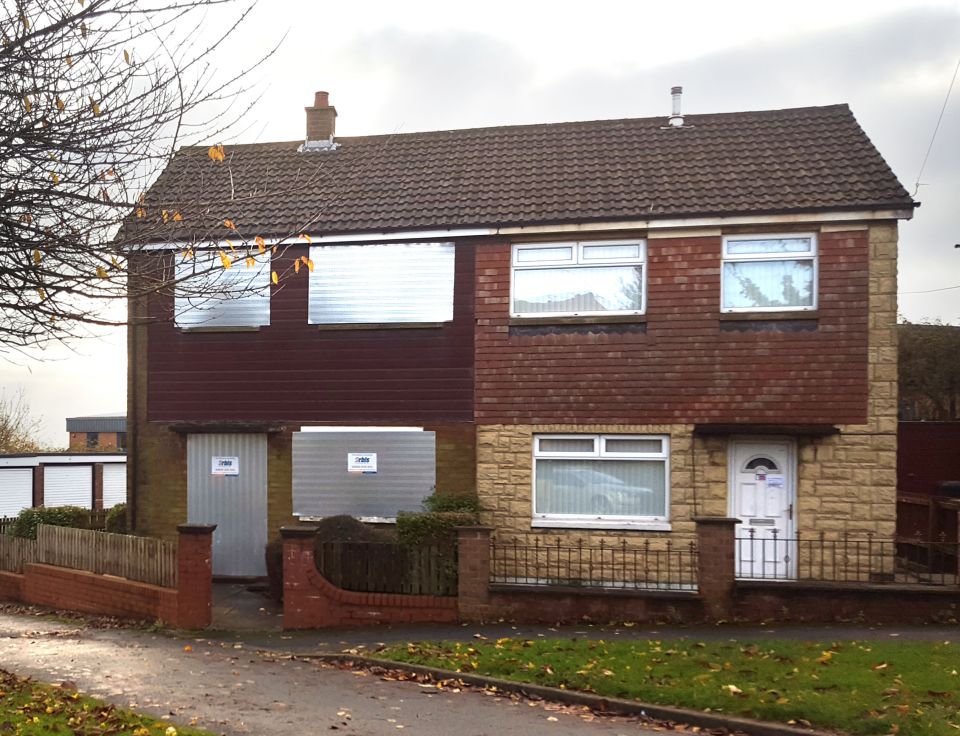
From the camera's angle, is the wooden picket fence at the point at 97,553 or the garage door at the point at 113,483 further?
the garage door at the point at 113,483

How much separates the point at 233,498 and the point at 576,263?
6.80 metres

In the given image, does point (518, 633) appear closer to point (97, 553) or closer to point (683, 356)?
point (683, 356)

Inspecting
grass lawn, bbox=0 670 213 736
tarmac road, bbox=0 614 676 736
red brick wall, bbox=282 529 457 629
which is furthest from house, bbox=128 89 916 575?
grass lawn, bbox=0 670 213 736

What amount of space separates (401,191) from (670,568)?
7.52 meters

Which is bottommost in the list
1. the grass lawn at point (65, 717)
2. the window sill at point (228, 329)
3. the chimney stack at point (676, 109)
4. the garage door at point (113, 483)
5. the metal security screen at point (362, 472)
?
the garage door at point (113, 483)

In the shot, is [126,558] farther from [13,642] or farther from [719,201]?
[719,201]

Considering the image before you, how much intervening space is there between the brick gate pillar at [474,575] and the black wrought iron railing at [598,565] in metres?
1.28

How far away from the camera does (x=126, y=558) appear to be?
13.7 metres

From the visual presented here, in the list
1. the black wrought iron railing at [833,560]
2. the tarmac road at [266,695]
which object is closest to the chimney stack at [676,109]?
the black wrought iron railing at [833,560]

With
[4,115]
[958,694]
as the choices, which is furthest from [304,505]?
[958,694]

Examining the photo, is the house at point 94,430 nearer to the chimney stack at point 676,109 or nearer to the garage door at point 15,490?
the garage door at point 15,490

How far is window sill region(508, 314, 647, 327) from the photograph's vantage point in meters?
14.2

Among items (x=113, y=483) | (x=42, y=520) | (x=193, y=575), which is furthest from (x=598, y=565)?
(x=113, y=483)

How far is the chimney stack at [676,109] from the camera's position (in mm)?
16875
